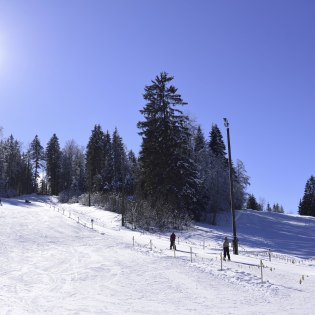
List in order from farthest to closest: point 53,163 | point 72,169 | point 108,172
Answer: point 72,169 → point 53,163 → point 108,172

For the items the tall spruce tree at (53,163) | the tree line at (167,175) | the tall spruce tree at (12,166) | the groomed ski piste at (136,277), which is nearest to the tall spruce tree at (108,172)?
the tree line at (167,175)

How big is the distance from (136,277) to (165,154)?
28.8 m

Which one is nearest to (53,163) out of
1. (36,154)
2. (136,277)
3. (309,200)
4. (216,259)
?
(36,154)

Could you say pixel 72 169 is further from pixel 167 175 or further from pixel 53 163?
pixel 167 175

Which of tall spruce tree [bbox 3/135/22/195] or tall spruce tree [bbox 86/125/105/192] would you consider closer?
tall spruce tree [bbox 86/125/105/192]

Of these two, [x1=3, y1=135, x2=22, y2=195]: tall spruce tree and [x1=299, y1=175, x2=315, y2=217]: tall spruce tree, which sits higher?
[x1=3, y1=135, x2=22, y2=195]: tall spruce tree

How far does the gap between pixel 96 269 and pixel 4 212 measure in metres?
35.5

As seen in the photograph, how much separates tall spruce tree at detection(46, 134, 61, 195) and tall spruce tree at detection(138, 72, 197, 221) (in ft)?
197

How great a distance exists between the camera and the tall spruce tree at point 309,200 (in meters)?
99.1

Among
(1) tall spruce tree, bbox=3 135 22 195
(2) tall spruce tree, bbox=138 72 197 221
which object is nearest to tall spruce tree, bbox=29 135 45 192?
(1) tall spruce tree, bbox=3 135 22 195

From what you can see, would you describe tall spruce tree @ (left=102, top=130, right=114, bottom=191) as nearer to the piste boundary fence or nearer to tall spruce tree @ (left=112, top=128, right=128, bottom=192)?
tall spruce tree @ (left=112, top=128, right=128, bottom=192)

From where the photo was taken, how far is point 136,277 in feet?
65.1

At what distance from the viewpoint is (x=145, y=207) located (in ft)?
152

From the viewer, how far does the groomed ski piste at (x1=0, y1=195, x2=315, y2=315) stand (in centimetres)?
1412
